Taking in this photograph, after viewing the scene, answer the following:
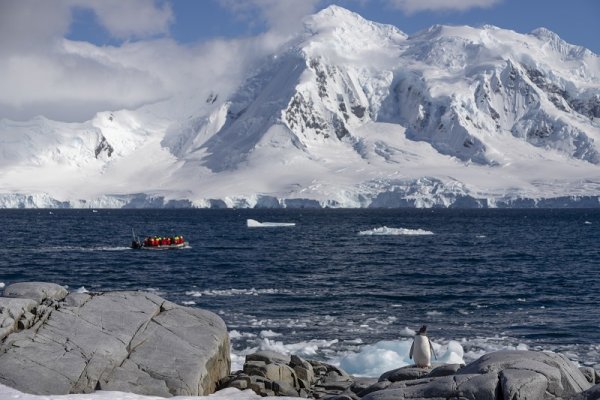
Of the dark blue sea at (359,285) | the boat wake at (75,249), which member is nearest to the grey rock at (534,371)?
A: the dark blue sea at (359,285)

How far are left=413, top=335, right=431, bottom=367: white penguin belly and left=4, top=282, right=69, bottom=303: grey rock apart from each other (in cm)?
1118

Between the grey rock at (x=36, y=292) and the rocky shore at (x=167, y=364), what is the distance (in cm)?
3

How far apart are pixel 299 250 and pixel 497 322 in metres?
51.3

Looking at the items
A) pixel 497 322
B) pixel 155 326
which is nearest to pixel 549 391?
pixel 155 326

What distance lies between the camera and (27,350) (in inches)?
841

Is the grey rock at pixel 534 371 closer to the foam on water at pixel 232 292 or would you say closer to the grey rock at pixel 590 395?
the grey rock at pixel 590 395

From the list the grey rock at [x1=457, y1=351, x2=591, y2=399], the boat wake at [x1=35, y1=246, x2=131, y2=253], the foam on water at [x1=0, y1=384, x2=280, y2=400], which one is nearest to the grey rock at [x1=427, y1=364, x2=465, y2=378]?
the grey rock at [x1=457, y1=351, x2=591, y2=399]

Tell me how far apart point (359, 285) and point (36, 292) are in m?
34.0

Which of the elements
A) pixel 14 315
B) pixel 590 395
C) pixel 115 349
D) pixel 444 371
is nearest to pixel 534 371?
pixel 590 395

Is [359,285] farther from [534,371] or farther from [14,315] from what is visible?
[534,371]

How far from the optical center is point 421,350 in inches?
985

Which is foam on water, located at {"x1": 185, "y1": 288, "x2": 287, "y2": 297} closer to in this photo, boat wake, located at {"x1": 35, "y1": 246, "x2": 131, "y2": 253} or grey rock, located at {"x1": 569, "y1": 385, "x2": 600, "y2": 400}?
grey rock, located at {"x1": 569, "y1": 385, "x2": 600, "y2": 400}

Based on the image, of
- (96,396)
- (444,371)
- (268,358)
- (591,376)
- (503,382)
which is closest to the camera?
(503,382)

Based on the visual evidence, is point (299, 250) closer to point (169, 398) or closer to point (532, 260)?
point (532, 260)
